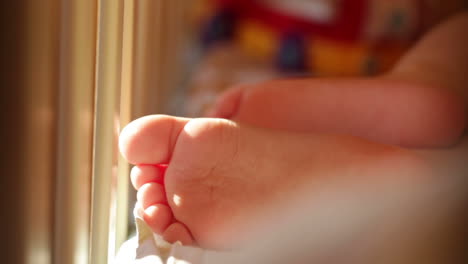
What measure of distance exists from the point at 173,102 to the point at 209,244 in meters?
0.41

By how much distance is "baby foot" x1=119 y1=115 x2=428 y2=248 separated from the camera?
1.61 ft

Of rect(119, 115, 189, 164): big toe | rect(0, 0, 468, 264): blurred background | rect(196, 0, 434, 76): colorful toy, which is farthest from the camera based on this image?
rect(196, 0, 434, 76): colorful toy

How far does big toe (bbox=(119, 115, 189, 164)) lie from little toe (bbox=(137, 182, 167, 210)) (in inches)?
1.1

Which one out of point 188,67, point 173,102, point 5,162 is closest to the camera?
point 5,162

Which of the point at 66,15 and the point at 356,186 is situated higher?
the point at 66,15

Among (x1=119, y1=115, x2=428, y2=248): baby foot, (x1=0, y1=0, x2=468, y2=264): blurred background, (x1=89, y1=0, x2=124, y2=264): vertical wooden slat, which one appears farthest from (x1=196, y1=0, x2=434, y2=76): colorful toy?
(x1=89, y1=0, x2=124, y2=264): vertical wooden slat

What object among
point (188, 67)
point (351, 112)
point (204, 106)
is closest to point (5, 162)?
point (351, 112)

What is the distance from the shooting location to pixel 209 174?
0.50 meters

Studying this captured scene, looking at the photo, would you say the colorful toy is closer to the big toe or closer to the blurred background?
the blurred background

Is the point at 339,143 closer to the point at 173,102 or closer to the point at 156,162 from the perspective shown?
the point at 156,162

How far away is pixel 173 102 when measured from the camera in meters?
0.86

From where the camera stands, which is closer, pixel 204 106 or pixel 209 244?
pixel 209 244

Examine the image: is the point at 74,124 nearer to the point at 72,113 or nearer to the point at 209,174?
the point at 72,113

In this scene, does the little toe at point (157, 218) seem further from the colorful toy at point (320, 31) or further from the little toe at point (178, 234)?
the colorful toy at point (320, 31)
